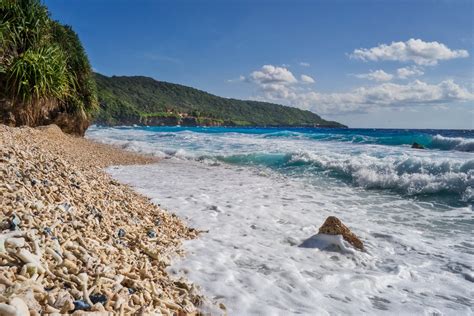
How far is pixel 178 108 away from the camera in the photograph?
149375 millimetres

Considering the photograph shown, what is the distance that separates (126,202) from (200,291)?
2.42m

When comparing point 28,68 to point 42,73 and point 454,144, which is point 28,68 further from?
point 454,144

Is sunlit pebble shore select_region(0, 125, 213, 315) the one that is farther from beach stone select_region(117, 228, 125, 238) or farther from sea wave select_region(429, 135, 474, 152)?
sea wave select_region(429, 135, 474, 152)

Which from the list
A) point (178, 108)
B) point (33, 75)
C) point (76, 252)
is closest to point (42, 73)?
point (33, 75)

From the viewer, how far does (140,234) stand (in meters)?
3.98

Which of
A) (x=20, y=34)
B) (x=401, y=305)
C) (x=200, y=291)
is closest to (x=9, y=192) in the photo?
(x=200, y=291)

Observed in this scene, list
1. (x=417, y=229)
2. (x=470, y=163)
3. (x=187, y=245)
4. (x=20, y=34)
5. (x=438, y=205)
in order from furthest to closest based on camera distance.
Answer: (x=20, y=34), (x=470, y=163), (x=438, y=205), (x=417, y=229), (x=187, y=245)

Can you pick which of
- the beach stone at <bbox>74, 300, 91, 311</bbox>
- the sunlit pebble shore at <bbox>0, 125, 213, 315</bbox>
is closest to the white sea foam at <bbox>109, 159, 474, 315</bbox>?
the sunlit pebble shore at <bbox>0, 125, 213, 315</bbox>

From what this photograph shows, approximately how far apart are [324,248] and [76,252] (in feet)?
10.4

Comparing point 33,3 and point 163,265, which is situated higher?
point 33,3

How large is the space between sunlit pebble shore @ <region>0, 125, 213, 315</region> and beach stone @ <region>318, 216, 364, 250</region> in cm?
184

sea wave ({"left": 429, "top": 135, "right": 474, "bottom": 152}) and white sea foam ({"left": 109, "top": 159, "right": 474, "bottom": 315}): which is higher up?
sea wave ({"left": 429, "top": 135, "right": 474, "bottom": 152})

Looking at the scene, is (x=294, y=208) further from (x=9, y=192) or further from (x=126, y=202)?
(x=9, y=192)

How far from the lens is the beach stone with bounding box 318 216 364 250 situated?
15.7ft
